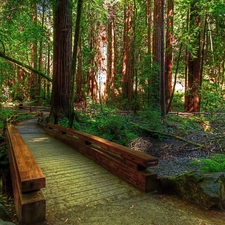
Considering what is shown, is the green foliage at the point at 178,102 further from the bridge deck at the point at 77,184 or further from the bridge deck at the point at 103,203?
the bridge deck at the point at 103,203

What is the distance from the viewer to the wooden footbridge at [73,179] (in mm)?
2928

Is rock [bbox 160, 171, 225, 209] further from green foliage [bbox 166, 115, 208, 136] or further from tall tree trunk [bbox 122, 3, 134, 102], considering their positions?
tall tree trunk [bbox 122, 3, 134, 102]

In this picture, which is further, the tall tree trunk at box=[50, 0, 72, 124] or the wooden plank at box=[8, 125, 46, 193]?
the tall tree trunk at box=[50, 0, 72, 124]

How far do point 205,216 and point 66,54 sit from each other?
1023 centimetres

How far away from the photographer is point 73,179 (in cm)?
434

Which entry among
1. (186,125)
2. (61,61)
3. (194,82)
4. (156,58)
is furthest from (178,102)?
(61,61)

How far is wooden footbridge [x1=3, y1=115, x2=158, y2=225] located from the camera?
2.93m

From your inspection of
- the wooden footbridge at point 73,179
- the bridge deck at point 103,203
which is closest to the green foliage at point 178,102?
the wooden footbridge at point 73,179

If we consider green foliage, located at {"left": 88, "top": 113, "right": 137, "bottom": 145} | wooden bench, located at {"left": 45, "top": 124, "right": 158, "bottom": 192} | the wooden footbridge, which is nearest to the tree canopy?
green foliage, located at {"left": 88, "top": 113, "right": 137, "bottom": 145}

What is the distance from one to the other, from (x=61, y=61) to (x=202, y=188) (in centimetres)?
988

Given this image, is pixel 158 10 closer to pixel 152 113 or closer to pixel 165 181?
pixel 152 113

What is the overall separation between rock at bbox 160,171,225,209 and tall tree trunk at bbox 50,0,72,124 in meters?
8.39

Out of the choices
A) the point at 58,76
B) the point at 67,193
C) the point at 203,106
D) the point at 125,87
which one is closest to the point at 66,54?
the point at 58,76

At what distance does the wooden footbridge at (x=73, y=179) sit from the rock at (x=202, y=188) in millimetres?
496
